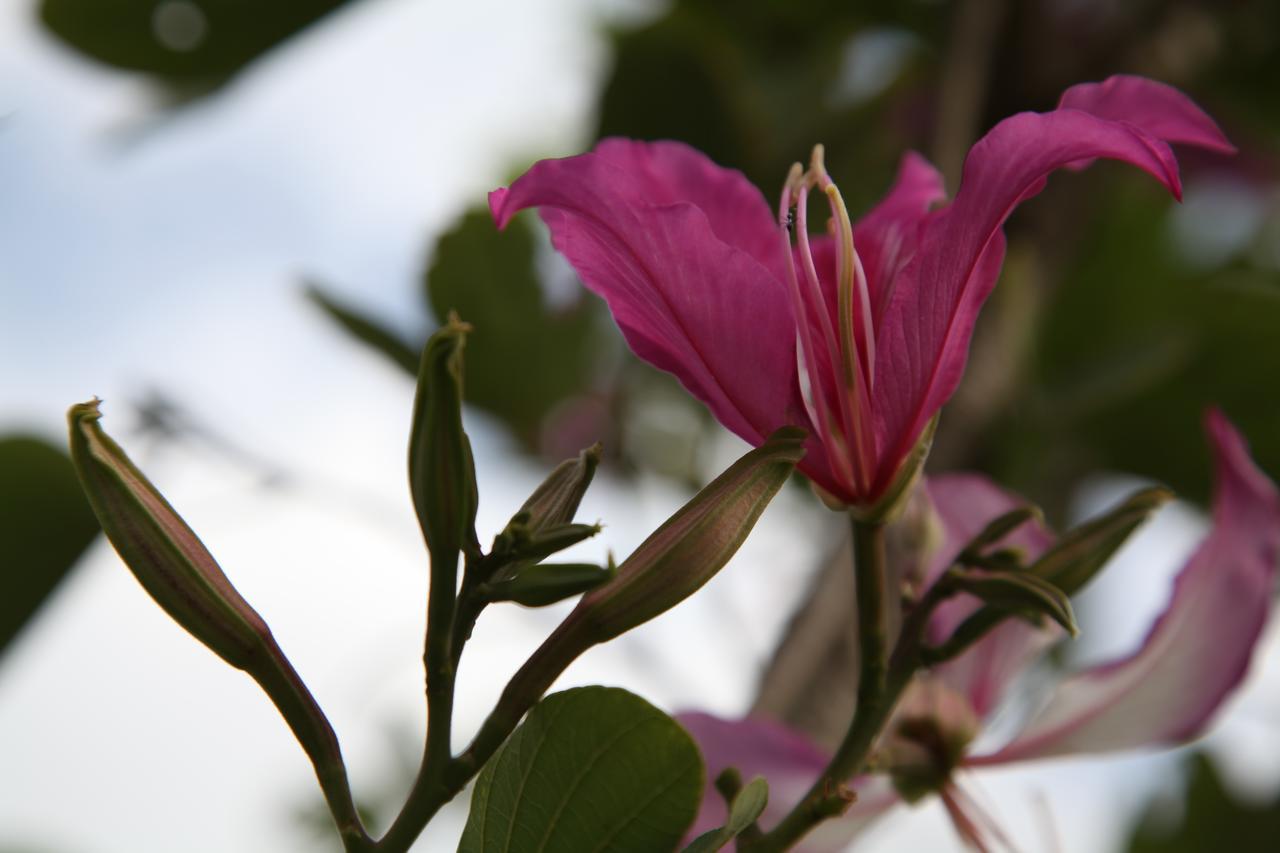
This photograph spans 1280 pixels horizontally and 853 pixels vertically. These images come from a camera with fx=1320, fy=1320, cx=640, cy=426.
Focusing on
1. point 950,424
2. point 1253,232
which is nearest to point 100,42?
point 950,424

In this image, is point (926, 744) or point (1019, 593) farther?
point (926, 744)

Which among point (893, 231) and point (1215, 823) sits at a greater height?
point (893, 231)

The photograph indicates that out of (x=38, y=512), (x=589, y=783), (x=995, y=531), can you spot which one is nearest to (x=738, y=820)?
(x=589, y=783)

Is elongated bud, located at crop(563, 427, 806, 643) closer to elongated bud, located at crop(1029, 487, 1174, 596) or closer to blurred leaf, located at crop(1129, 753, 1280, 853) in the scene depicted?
elongated bud, located at crop(1029, 487, 1174, 596)

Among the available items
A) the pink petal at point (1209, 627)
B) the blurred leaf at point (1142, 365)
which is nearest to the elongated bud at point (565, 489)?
the pink petal at point (1209, 627)

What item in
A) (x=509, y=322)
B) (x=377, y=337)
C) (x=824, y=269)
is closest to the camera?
(x=824, y=269)

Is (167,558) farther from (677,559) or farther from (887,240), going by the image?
(887,240)
